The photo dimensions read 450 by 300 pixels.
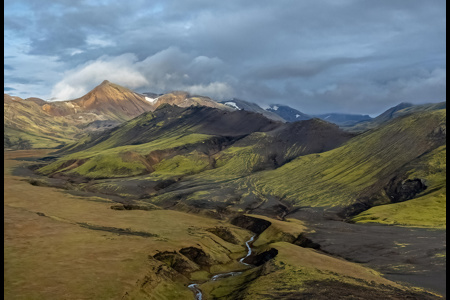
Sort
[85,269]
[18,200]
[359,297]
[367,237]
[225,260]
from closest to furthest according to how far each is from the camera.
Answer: [359,297]
[85,269]
[225,260]
[367,237]
[18,200]

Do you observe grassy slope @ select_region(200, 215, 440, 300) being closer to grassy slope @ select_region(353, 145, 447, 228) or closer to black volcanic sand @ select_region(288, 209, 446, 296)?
black volcanic sand @ select_region(288, 209, 446, 296)

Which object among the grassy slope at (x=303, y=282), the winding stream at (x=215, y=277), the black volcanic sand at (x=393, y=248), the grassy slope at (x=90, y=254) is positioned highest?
the grassy slope at (x=90, y=254)

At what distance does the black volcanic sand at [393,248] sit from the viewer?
87.8 m

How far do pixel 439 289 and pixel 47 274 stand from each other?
7824cm

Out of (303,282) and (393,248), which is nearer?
(303,282)

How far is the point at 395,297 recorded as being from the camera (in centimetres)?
6756

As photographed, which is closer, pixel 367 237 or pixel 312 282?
pixel 312 282

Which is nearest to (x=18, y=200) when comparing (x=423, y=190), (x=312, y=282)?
(x=312, y=282)

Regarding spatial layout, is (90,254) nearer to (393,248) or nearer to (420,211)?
(393,248)

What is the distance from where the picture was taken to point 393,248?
376ft

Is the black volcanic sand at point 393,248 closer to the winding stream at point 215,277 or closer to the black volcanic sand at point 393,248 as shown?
the black volcanic sand at point 393,248

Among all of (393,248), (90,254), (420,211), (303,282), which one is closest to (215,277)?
(303,282)

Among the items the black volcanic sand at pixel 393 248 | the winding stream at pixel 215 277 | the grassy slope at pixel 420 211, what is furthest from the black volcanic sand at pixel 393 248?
the winding stream at pixel 215 277

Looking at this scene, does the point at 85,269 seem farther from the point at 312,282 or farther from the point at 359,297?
the point at 359,297
